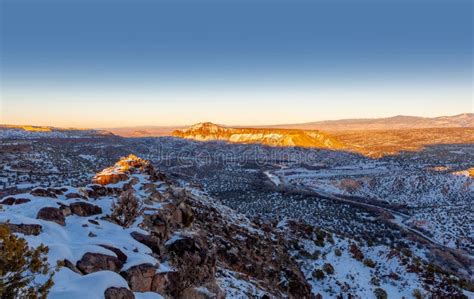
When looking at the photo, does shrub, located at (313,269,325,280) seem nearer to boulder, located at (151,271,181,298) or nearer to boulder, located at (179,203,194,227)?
boulder, located at (179,203,194,227)

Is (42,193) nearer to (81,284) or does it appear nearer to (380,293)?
(81,284)

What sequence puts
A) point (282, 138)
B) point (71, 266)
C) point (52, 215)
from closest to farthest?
point (71, 266) → point (52, 215) → point (282, 138)

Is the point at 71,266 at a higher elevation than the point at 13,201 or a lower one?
lower

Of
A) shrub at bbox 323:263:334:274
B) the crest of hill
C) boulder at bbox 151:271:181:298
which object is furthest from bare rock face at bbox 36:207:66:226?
the crest of hill

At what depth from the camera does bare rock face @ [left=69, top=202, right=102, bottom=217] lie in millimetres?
13719

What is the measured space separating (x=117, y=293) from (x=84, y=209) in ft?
27.0

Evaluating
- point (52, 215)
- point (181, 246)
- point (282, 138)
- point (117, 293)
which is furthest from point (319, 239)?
point (282, 138)

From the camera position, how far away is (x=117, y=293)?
270 inches

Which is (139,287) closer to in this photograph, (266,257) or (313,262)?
(266,257)

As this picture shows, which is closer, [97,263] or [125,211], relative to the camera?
[97,263]

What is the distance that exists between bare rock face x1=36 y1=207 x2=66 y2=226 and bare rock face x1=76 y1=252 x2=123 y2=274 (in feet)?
13.5

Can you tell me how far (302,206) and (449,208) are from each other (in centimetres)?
2376

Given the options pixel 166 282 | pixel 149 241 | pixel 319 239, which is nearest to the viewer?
pixel 166 282

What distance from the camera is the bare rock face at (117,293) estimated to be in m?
6.73
